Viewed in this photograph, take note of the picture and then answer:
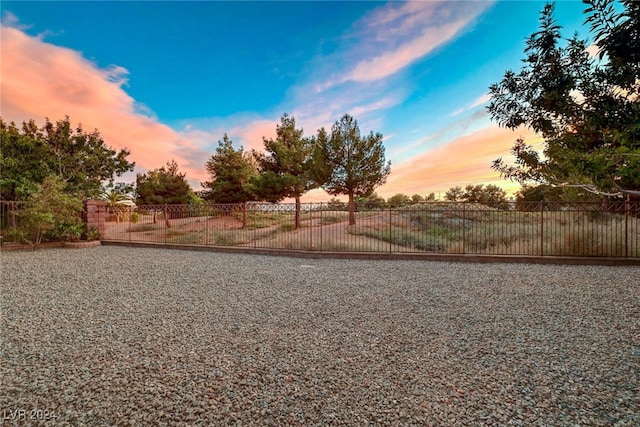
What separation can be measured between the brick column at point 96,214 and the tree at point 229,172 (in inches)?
405

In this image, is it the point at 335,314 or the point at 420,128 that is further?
the point at 420,128

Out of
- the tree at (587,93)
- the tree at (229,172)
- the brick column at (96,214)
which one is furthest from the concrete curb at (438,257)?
the tree at (229,172)

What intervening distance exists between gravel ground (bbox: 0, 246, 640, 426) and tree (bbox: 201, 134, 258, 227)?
57.6 feet

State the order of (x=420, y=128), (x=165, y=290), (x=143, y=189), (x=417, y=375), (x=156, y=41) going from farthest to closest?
(x=143, y=189), (x=420, y=128), (x=156, y=41), (x=165, y=290), (x=417, y=375)

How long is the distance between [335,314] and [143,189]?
3068 centimetres

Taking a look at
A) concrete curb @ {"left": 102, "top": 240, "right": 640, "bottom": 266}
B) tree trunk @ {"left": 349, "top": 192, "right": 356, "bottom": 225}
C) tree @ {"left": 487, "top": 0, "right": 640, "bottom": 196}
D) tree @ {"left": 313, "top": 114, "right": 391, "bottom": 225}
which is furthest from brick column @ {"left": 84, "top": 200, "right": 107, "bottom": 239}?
tree @ {"left": 487, "top": 0, "right": 640, "bottom": 196}

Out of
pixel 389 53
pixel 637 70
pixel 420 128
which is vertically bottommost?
pixel 637 70

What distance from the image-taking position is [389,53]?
9133 mm

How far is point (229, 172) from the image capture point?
23125 millimetres

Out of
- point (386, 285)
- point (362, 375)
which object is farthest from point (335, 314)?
point (386, 285)

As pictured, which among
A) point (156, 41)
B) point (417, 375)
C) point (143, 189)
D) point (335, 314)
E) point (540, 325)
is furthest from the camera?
point (143, 189)

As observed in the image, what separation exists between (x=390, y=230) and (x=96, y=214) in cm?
1353

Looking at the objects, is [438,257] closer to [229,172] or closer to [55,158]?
[229,172]

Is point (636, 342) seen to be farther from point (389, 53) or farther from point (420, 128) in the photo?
point (420, 128)
